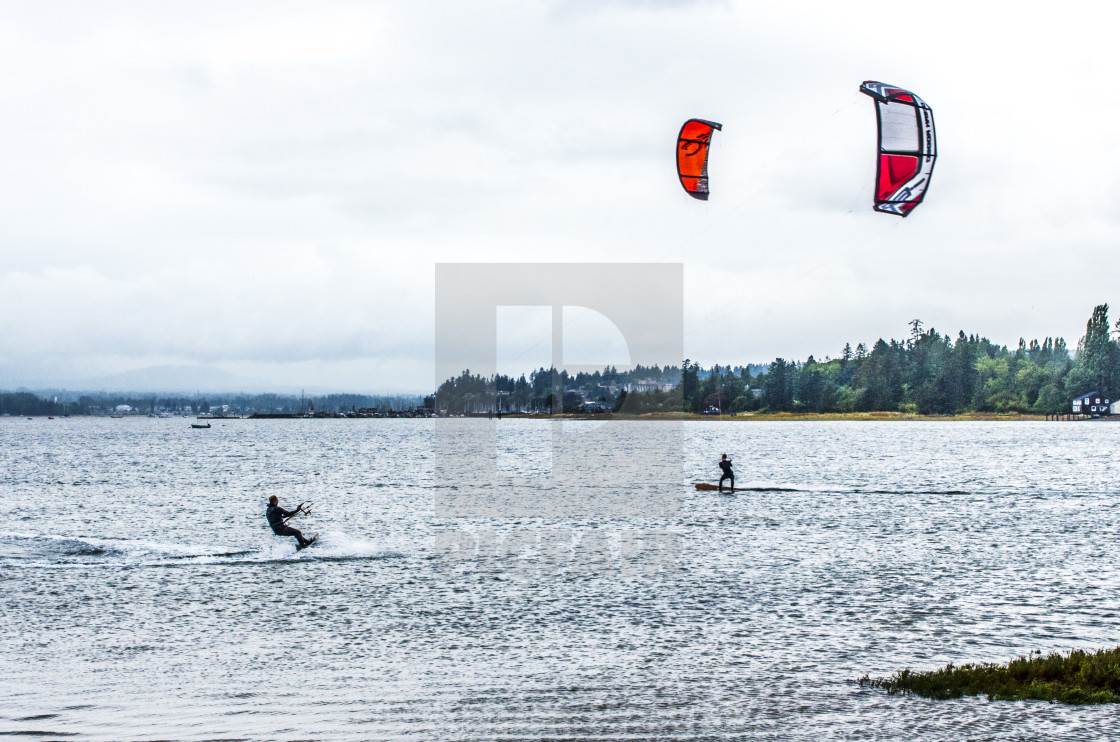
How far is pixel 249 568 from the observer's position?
29828 millimetres

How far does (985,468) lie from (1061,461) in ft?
39.2

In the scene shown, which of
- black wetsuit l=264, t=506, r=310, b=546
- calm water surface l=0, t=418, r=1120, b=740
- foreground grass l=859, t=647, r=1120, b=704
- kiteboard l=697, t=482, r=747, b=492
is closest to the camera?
calm water surface l=0, t=418, r=1120, b=740

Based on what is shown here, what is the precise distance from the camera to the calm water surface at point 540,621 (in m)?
13.7

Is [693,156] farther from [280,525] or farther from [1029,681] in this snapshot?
[1029,681]

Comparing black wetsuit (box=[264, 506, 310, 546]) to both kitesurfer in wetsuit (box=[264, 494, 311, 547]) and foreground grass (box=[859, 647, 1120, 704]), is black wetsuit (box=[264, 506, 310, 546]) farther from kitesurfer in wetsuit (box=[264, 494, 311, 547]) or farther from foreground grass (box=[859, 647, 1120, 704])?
foreground grass (box=[859, 647, 1120, 704])

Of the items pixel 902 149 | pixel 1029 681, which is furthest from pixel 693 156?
pixel 1029 681

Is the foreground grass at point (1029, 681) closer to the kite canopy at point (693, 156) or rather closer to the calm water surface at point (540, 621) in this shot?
the calm water surface at point (540, 621)

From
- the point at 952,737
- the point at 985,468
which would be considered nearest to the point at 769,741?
the point at 952,737

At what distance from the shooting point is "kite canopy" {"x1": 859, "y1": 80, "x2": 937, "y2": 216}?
31016mm

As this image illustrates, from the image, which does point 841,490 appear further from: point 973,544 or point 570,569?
point 570,569

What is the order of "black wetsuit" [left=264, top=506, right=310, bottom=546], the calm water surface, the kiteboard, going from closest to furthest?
the calm water surface, "black wetsuit" [left=264, top=506, right=310, bottom=546], the kiteboard

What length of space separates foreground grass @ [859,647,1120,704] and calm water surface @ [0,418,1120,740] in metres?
0.50

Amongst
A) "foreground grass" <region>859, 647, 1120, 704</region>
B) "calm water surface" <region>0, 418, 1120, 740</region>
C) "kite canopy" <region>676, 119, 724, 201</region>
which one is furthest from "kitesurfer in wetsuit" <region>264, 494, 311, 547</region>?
"foreground grass" <region>859, 647, 1120, 704</region>

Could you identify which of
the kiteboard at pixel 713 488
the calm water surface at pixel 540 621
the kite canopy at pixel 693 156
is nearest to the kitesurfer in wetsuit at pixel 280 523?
the calm water surface at pixel 540 621
